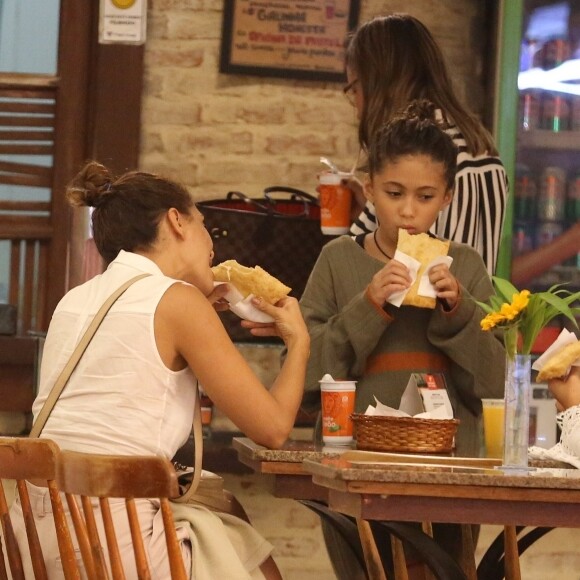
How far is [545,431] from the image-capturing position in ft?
14.8

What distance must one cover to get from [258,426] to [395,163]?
880 mm

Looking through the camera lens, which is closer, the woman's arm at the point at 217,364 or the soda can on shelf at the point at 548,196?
the woman's arm at the point at 217,364

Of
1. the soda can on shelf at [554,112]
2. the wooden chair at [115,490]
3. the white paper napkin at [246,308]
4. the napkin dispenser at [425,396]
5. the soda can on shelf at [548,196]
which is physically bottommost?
the wooden chair at [115,490]

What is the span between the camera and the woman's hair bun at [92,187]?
2.61m

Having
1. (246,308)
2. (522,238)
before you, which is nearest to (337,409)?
(246,308)

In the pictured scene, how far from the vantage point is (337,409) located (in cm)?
266

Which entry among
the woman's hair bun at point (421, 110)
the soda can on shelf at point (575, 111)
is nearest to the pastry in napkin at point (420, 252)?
the woman's hair bun at point (421, 110)

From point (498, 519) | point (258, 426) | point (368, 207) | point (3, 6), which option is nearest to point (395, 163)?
point (368, 207)

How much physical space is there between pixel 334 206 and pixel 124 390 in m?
1.44

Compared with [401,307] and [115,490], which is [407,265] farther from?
[115,490]

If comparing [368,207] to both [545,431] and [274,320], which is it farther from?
[545,431]

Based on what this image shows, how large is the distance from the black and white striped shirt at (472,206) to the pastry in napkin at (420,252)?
0.54 meters

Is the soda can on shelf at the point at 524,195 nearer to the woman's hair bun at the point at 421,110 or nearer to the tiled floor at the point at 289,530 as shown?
the tiled floor at the point at 289,530

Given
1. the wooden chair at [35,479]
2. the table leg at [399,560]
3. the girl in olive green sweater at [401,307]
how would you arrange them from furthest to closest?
the girl in olive green sweater at [401,307] < the table leg at [399,560] < the wooden chair at [35,479]
